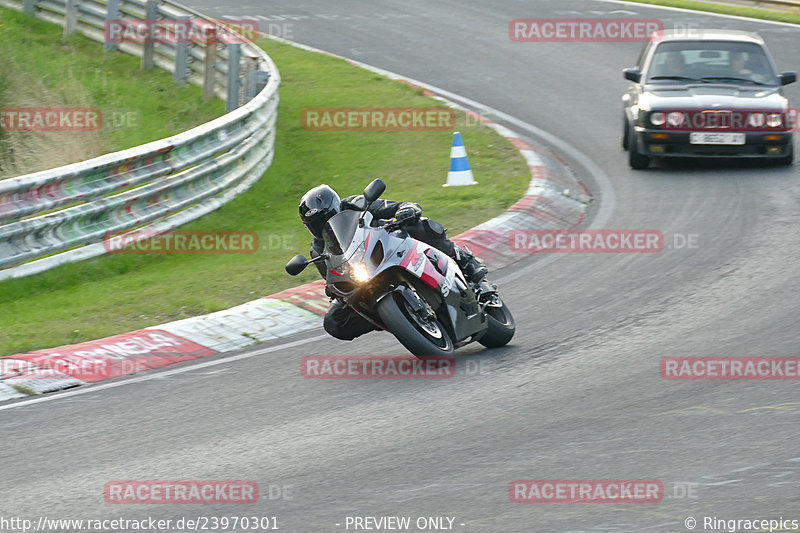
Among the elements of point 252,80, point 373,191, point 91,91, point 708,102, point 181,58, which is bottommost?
point 91,91

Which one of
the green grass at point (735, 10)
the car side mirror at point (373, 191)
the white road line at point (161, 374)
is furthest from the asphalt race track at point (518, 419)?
the green grass at point (735, 10)

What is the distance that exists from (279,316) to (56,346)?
1809mm

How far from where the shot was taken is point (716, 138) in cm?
1479

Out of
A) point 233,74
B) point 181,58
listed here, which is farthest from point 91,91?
point 233,74

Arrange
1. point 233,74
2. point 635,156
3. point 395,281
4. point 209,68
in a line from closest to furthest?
point 395,281
point 635,156
point 233,74
point 209,68

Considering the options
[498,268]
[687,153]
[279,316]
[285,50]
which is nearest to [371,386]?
[279,316]

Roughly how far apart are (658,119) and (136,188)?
669 centimetres

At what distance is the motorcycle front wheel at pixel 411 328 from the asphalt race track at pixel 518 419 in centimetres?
25

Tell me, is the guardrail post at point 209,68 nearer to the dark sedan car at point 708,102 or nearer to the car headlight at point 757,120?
the dark sedan car at point 708,102

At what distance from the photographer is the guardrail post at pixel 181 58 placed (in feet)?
64.4

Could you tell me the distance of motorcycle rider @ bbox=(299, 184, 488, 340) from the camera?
7711 mm

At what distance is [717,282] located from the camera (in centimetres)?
1012

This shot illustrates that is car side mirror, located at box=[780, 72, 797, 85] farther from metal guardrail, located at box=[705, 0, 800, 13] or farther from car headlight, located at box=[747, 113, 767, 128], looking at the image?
metal guardrail, located at box=[705, 0, 800, 13]

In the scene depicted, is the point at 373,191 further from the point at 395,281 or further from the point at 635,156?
the point at 635,156
